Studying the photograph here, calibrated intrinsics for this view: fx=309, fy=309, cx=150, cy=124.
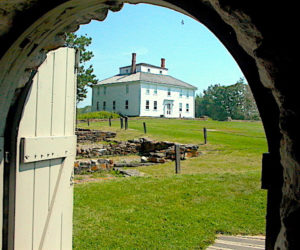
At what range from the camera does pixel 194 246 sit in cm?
406

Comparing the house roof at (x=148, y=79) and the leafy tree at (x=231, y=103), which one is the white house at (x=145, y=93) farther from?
the leafy tree at (x=231, y=103)

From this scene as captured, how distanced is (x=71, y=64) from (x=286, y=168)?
2.61 metres

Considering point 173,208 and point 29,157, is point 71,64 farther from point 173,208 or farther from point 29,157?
point 173,208

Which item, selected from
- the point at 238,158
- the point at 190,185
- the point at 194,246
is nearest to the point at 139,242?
the point at 194,246

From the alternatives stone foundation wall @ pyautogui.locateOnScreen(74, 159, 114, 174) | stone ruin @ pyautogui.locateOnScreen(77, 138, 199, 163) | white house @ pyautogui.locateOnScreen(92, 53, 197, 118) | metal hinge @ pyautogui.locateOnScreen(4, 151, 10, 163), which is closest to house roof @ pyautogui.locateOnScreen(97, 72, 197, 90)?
white house @ pyautogui.locateOnScreen(92, 53, 197, 118)

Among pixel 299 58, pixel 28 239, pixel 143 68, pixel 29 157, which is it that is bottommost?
pixel 28 239

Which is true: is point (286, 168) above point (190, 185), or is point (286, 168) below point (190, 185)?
above

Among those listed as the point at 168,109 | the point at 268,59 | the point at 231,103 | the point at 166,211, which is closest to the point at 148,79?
the point at 168,109

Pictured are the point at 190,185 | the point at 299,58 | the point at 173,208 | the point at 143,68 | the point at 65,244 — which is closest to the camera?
the point at 299,58

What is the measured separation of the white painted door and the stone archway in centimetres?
96

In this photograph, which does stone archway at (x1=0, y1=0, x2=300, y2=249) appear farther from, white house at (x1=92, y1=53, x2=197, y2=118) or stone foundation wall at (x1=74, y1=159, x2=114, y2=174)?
white house at (x1=92, y1=53, x2=197, y2=118)

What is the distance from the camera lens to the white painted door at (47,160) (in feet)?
7.63

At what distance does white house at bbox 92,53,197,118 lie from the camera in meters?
50.8

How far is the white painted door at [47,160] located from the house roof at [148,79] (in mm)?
47792
